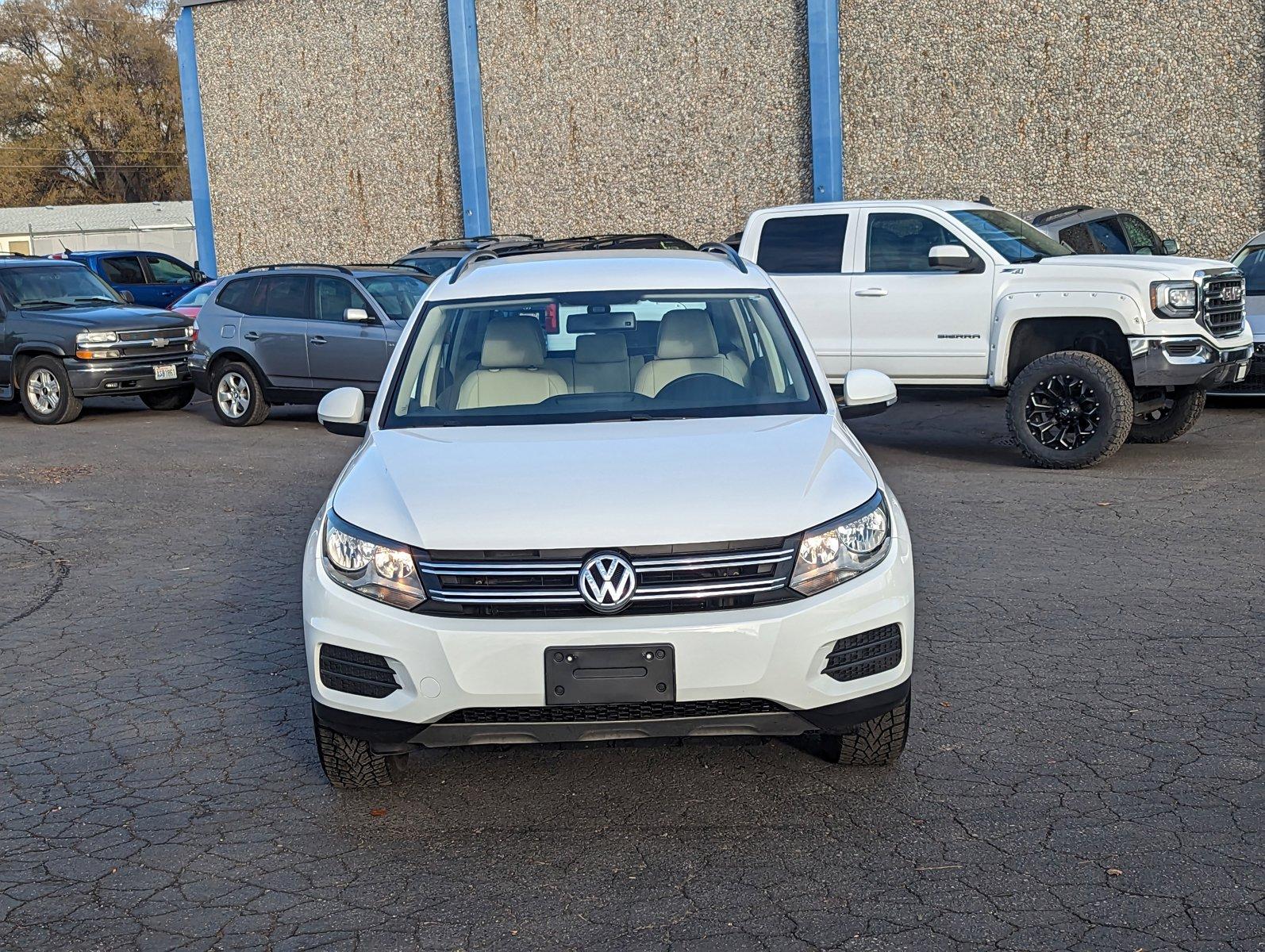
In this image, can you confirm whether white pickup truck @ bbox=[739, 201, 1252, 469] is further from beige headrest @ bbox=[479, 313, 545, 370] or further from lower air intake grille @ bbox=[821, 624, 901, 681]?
lower air intake grille @ bbox=[821, 624, 901, 681]

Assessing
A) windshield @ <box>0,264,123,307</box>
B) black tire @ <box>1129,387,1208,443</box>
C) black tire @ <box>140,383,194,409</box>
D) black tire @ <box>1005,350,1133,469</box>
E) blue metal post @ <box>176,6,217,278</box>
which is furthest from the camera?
blue metal post @ <box>176,6,217,278</box>

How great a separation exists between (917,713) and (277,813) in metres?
2.35

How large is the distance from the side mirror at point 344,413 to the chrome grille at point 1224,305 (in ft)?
23.8

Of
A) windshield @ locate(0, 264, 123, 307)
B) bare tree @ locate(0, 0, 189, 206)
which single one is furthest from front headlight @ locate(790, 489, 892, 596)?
bare tree @ locate(0, 0, 189, 206)

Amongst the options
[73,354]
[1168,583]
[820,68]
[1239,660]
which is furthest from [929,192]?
[1239,660]

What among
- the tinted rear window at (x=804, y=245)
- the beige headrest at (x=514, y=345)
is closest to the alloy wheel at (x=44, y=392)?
the tinted rear window at (x=804, y=245)

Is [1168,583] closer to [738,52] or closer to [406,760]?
[406,760]

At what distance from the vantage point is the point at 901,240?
40.3ft

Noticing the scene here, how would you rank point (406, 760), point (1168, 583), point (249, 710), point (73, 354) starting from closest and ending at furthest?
1. point (406, 760)
2. point (249, 710)
3. point (1168, 583)
4. point (73, 354)

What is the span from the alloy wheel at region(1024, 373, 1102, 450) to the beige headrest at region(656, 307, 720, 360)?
599cm

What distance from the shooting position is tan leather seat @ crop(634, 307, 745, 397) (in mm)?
5648

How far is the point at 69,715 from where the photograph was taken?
596 centimetres

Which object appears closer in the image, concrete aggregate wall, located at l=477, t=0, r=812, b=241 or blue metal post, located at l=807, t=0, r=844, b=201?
blue metal post, located at l=807, t=0, r=844, b=201

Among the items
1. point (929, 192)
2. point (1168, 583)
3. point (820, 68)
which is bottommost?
point (1168, 583)
